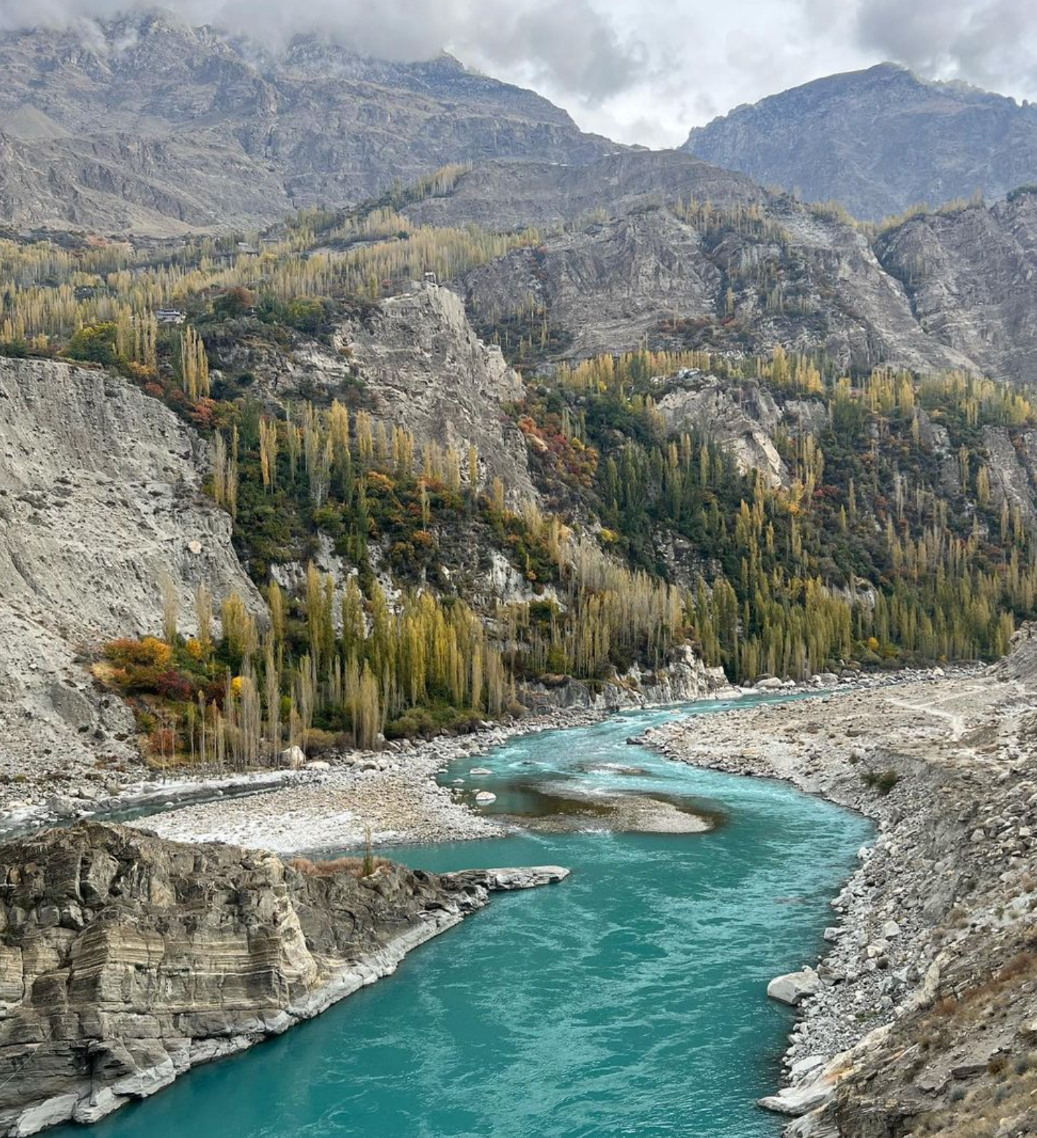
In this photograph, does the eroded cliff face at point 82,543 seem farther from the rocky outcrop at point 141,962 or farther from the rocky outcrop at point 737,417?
the rocky outcrop at point 737,417

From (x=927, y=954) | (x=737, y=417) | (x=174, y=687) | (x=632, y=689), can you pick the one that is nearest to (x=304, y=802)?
(x=174, y=687)

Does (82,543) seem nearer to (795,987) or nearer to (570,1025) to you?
(570,1025)

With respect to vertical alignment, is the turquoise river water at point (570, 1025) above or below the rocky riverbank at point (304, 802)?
above

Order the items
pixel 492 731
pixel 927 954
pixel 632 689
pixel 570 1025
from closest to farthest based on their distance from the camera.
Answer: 1. pixel 927 954
2. pixel 570 1025
3. pixel 492 731
4. pixel 632 689

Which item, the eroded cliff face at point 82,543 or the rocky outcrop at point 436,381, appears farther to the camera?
the rocky outcrop at point 436,381

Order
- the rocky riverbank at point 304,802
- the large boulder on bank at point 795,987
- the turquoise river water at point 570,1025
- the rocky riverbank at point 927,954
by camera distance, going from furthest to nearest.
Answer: the rocky riverbank at point 304,802, the large boulder on bank at point 795,987, the turquoise river water at point 570,1025, the rocky riverbank at point 927,954

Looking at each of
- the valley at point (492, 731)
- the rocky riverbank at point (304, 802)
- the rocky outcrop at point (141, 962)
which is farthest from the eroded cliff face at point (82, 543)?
the rocky outcrop at point (141, 962)
